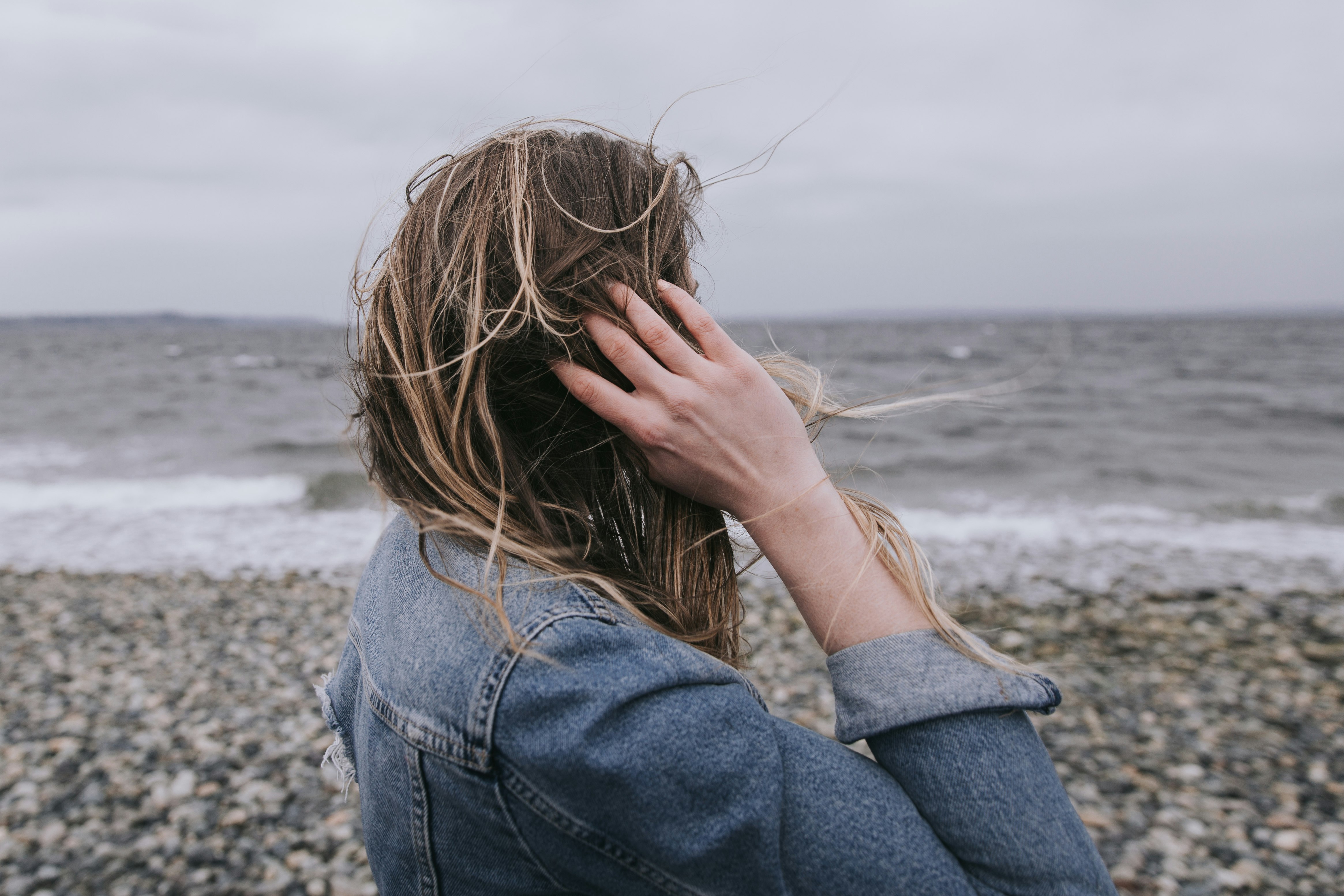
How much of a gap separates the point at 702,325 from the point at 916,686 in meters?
0.69

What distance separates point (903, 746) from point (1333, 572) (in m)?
9.13

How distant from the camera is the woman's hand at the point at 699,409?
1.31 m

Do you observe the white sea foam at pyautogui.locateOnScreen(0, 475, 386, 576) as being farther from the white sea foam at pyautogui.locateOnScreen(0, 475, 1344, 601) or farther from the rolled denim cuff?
the rolled denim cuff

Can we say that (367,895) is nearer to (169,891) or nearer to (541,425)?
(169,891)

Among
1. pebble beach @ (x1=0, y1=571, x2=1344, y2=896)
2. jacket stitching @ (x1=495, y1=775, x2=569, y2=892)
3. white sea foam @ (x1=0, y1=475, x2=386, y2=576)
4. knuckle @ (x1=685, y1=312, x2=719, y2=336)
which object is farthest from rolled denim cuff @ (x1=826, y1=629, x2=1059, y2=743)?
white sea foam @ (x1=0, y1=475, x2=386, y2=576)

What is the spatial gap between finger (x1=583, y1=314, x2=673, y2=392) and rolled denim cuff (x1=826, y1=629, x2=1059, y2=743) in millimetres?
568

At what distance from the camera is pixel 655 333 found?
1315 millimetres

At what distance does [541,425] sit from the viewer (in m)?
1.44

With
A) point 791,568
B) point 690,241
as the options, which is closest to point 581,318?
point 690,241

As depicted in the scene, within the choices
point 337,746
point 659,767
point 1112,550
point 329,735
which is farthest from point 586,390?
point 1112,550

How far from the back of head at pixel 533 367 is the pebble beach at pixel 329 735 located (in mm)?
3078

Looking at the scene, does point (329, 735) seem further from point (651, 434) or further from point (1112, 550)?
point (1112, 550)

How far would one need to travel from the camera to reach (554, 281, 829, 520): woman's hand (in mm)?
1312

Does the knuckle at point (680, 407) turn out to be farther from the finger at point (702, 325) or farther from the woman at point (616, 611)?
the finger at point (702, 325)
